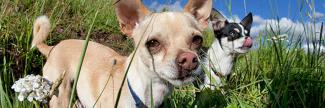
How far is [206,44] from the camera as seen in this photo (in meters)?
8.51

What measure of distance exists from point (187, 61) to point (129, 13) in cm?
80

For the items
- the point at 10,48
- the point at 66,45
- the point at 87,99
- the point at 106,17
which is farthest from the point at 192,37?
the point at 106,17

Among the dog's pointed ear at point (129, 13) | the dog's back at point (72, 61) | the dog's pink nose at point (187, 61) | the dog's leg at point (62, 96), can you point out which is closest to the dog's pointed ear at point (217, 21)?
the dog's back at point (72, 61)

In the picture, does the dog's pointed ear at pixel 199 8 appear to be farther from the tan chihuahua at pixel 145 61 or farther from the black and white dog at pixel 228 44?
the black and white dog at pixel 228 44

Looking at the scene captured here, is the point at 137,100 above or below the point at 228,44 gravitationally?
below

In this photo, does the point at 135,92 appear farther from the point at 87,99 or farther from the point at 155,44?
the point at 87,99

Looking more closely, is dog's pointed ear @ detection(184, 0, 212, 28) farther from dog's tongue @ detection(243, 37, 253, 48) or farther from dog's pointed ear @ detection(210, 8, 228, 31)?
dog's pointed ear @ detection(210, 8, 228, 31)

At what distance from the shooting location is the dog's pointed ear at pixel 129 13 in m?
3.33

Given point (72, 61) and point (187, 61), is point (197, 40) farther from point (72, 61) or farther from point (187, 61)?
point (72, 61)

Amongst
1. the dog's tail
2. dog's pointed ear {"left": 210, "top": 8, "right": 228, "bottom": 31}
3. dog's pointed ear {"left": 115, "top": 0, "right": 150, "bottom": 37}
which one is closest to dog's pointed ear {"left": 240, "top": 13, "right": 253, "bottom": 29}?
dog's pointed ear {"left": 210, "top": 8, "right": 228, "bottom": 31}

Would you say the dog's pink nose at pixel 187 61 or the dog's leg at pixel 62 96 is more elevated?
the dog's pink nose at pixel 187 61

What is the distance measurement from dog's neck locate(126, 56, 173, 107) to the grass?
19 centimetres

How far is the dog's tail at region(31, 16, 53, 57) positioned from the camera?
4608 mm

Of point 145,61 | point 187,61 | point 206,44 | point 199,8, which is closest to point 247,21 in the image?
point 206,44
